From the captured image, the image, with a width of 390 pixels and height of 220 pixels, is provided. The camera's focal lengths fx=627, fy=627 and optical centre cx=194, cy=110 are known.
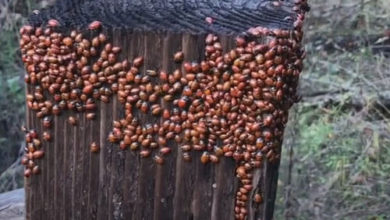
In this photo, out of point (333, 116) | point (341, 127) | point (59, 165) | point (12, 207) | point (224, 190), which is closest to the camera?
point (224, 190)

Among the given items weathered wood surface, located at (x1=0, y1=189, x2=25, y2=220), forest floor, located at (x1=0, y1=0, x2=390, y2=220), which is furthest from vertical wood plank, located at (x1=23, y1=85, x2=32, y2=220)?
forest floor, located at (x1=0, y1=0, x2=390, y2=220)

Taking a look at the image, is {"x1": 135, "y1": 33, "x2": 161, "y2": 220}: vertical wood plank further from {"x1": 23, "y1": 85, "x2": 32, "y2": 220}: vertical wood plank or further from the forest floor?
the forest floor

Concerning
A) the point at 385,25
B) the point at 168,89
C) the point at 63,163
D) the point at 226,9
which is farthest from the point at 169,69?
the point at 385,25

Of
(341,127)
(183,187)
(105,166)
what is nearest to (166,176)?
(183,187)

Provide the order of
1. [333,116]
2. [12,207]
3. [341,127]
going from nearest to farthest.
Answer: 1. [12,207]
2. [341,127]
3. [333,116]

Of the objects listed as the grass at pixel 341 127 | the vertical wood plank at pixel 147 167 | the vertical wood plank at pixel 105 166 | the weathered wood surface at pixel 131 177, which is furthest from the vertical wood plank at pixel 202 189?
the grass at pixel 341 127

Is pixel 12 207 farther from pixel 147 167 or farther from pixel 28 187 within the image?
pixel 147 167

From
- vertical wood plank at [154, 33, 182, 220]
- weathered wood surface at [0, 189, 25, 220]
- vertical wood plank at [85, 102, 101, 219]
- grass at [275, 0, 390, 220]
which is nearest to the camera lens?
vertical wood plank at [154, 33, 182, 220]
